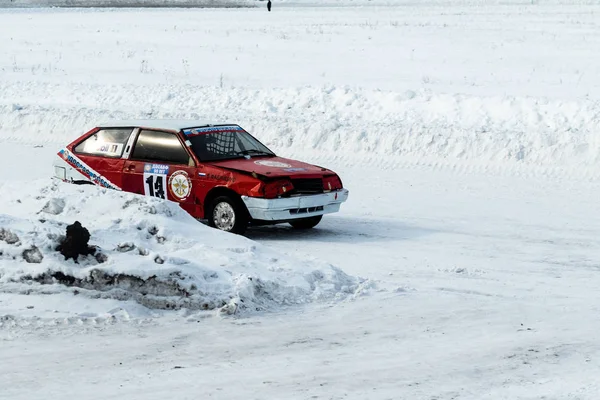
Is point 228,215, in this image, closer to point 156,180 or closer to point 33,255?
point 156,180

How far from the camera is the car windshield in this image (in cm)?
1355

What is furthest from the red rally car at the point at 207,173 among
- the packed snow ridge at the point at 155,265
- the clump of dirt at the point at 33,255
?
the clump of dirt at the point at 33,255

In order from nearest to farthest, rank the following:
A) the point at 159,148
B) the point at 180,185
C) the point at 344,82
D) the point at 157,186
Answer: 1. the point at 180,185
2. the point at 157,186
3. the point at 159,148
4. the point at 344,82

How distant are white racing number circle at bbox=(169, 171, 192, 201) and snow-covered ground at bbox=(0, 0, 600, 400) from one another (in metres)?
1.05

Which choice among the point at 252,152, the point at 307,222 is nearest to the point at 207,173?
the point at 252,152

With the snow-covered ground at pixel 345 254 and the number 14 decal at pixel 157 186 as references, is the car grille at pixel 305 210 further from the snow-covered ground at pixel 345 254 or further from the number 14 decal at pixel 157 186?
the number 14 decal at pixel 157 186

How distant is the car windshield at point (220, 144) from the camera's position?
13.6 meters

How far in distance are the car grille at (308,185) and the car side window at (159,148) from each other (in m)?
1.46

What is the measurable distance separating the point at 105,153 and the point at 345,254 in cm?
398

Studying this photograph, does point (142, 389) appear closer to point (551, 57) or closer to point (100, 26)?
point (551, 57)

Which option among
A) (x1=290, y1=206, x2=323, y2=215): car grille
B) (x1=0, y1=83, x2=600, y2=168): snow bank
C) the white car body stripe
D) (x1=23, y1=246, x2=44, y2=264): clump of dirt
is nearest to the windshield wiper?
(x1=290, y1=206, x2=323, y2=215): car grille

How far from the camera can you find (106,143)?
14.2m

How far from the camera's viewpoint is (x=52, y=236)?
9.30 m

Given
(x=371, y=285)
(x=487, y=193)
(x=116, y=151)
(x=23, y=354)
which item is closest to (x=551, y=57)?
(x=487, y=193)
